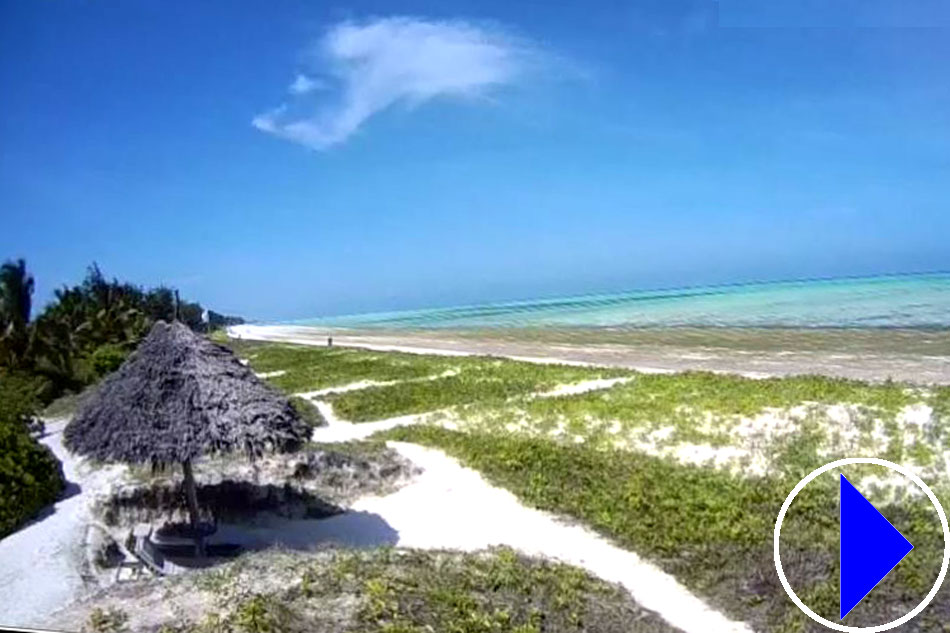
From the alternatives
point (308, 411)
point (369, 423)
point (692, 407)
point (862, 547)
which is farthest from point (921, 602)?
point (369, 423)

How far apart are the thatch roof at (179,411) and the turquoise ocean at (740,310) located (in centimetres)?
125

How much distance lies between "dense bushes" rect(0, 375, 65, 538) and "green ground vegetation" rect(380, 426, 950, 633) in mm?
2865

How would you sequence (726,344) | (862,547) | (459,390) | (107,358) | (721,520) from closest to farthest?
(862,547)
(721,520)
(726,344)
(107,358)
(459,390)

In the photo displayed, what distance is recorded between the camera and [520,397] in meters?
7.65

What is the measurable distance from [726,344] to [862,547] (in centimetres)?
167

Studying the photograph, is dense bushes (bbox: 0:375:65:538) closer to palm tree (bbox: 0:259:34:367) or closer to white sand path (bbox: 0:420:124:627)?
white sand path (bbox: 0:420:124:627)

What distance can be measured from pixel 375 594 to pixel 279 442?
1.65 m

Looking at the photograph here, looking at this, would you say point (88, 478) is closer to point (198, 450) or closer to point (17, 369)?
point (17, 369)

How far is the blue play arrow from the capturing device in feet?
6.97

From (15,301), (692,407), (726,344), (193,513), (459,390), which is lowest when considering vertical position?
(193,513)

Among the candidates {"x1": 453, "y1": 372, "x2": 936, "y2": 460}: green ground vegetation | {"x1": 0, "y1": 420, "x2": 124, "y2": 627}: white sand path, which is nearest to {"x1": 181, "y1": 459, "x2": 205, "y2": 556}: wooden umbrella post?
{"x1": 0, "y1": 420, "x2": 124, "y2": 627}: white sand path

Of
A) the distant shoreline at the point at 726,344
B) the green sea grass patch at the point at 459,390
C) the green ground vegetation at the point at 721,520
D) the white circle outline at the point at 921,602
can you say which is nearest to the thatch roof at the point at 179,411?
the distant shoreline at the point at 726,344

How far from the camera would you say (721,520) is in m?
3.55

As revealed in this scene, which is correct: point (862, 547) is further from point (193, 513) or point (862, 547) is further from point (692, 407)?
point (193, 513)
